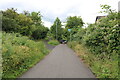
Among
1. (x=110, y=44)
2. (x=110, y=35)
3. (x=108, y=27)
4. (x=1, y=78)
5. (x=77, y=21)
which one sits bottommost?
(x=1, y=78)

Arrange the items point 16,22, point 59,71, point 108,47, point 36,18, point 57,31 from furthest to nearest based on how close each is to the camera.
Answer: point 57,31, point 36,18, point 16,22, point 108,47, point 59,71

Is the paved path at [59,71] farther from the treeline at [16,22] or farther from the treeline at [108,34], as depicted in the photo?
the treeline at [16,22]

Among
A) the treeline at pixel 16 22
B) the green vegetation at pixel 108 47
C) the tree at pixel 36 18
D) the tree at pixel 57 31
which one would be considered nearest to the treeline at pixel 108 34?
the green vegetation at pixel 108 47

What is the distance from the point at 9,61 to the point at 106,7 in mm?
4890

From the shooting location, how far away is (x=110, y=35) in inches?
193

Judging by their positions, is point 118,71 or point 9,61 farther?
point 9,61

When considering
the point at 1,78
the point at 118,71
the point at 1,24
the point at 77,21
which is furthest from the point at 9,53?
the point at 77,21

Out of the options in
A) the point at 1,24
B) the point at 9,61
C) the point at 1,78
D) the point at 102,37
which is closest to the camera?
the point at 1,78

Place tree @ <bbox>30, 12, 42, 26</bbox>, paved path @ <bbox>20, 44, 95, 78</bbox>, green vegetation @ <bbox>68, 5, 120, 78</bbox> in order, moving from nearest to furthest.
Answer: green vegetation @ <bbox>68, 5, 120, 78</bbox>, paved path @ <bbox>20, 44, 95, 78</bbox>, tree @ <bbox>30, 12, 42, 26</bbox>

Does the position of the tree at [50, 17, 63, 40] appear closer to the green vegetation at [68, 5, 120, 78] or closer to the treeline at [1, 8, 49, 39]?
the treeline at [1, 8, 49, 39]

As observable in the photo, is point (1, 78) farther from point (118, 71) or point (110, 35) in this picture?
point (110, 35)

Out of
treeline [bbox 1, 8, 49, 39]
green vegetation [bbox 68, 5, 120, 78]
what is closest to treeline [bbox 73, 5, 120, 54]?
green vegetation [bbox 68, 5, 120, 78]

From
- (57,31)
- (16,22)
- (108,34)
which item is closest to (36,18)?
(57,31)

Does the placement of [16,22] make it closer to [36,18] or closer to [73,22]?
[36,18]
